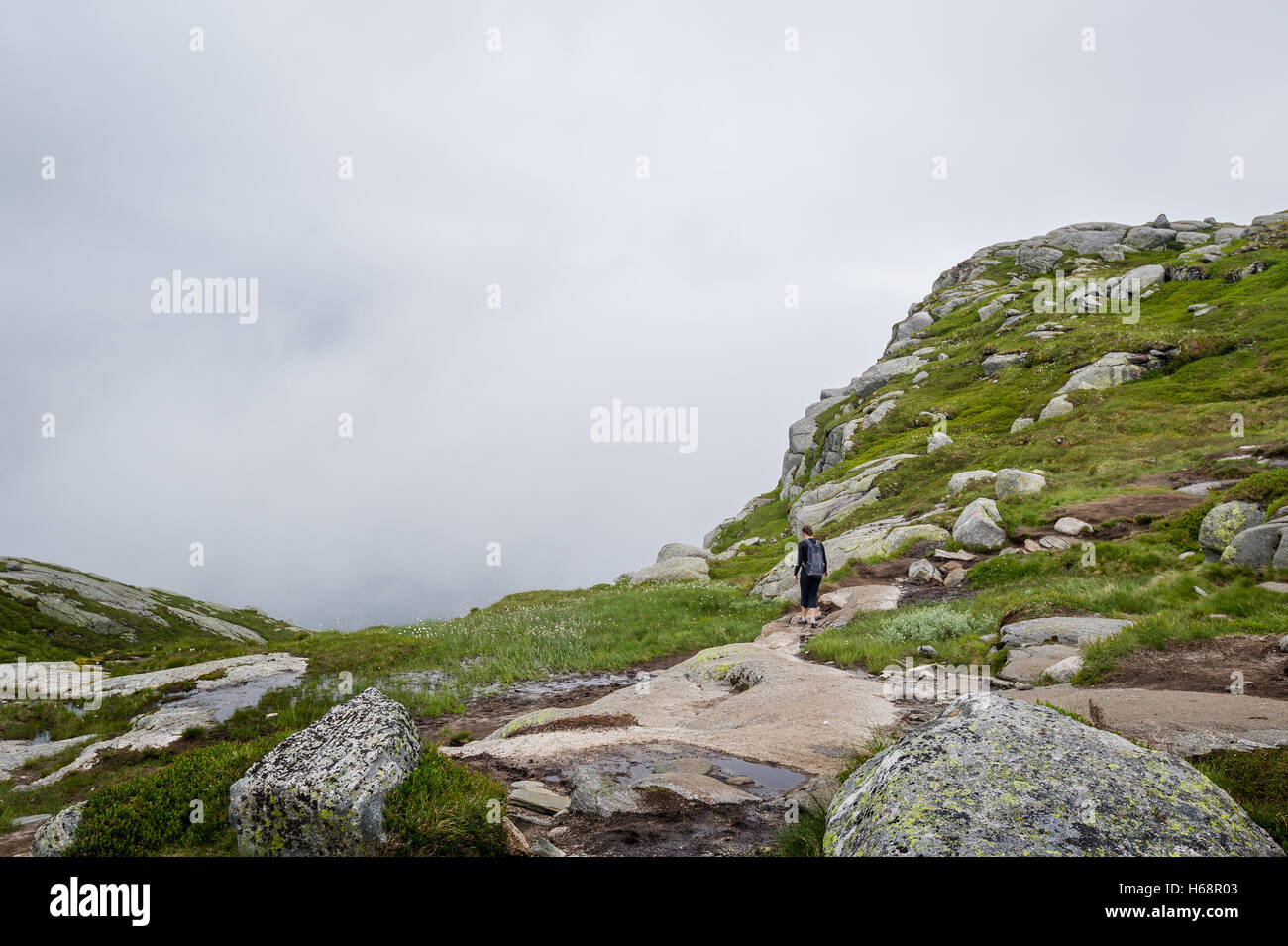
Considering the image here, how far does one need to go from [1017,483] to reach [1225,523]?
17162 millimetres

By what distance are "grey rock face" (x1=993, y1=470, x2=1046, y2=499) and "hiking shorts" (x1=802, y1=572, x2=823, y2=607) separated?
1595cm

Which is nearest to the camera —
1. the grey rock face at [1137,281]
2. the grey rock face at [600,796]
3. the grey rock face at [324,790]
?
the grey rock face at [324,790]

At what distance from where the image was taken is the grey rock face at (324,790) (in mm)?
6727

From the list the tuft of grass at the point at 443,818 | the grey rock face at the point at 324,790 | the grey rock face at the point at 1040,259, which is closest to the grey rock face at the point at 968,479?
the tuft of grass at the point at 443,818

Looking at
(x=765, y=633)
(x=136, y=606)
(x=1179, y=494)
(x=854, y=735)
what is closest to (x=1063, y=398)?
(x=1179, y=494)

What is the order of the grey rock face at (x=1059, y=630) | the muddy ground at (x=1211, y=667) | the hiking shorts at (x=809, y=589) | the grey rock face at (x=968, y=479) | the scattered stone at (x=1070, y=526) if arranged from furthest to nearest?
1. the grey rock face at (x=968, y=479)
2. the scattered stone at (x=1070, y=526)
3. the hiking shorts at (x=809, y=589)
4. the grey rock face at (x=1059, y=630)
5. the muddy ground at (x=1211, y=667)

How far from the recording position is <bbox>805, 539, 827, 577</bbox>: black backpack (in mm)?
26062

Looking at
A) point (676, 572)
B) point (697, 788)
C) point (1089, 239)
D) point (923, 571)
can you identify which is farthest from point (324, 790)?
point (1089, 239)

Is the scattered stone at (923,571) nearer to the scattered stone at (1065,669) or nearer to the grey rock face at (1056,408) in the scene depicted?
the scattered stone at (1065,669)

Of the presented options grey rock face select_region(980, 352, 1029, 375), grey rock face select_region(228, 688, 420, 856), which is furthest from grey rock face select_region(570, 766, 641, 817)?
grey rock face select_region(980, 352, 1029, 375)

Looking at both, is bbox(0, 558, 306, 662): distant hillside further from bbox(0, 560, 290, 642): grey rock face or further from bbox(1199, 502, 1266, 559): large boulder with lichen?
bbox(1199, 502, 1266, 559): large boulder with lichen

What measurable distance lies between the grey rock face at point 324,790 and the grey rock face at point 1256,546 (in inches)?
841

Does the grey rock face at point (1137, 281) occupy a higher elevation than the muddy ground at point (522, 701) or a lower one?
higher
